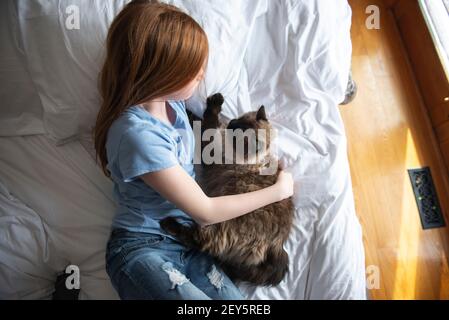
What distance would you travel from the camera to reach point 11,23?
3.45 feet

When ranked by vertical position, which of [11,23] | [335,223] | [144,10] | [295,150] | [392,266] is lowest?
[392,266]

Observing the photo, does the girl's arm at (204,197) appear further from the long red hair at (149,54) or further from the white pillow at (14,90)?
the white pillow at (14,90)

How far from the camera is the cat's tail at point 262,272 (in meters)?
0.94

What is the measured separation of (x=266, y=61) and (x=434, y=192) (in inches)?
42.0

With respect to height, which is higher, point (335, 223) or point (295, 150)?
point (295, 150)

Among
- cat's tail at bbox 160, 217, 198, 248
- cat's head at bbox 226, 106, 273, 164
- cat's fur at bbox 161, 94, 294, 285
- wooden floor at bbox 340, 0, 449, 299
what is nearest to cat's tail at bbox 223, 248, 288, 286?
cat's fur at bbox 161, 94, 294, 285

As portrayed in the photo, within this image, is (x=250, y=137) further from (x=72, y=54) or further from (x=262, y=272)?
(x=72, y=54)

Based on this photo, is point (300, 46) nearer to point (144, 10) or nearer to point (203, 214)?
point (144, 10)

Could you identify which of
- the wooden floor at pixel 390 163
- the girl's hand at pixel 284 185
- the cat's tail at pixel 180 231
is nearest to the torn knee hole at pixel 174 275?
the cat's tail at pixel 180 231

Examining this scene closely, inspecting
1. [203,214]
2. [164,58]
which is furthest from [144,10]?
[203,214]

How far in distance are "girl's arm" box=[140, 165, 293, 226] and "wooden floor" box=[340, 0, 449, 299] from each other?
2.27 ft

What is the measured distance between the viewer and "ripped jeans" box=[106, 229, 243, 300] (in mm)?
816

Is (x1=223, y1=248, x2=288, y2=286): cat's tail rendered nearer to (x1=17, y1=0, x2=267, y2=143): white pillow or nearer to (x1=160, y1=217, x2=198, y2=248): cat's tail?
(x1=160, y1=217, x2=198, y2=248): cat's tail

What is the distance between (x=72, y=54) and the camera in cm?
100
